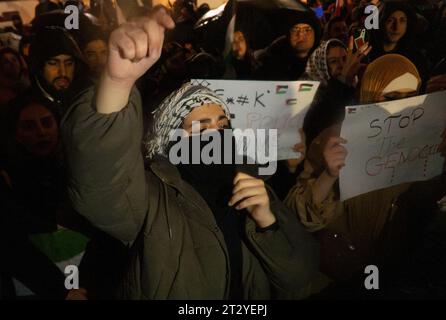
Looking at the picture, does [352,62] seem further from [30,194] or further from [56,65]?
[30,194]

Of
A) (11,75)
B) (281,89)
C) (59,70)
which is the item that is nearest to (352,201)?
(281,89)

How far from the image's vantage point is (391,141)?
229cm

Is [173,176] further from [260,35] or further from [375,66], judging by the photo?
[375,66]

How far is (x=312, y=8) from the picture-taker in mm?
2043

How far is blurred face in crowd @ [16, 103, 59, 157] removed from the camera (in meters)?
1.77

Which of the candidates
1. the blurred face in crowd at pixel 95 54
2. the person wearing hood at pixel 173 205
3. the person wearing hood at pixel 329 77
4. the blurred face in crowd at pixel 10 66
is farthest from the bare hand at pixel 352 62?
the blurred face in crowd at pixel 10 66

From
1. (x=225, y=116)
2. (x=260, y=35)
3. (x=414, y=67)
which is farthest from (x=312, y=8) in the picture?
(x=225, y=116)

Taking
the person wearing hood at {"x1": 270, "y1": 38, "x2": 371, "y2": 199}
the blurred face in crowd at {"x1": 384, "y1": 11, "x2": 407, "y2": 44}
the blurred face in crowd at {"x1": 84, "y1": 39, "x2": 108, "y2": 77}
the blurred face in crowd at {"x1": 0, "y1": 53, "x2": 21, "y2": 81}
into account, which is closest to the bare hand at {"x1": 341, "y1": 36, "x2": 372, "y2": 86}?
the person wearing hood at {"x1": 270, "y1": 38, "x2": 371, "y2": 199}

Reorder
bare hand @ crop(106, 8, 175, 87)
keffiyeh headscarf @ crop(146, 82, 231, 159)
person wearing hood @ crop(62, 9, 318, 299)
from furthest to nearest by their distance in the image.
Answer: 1. keffiyeh headscarf @ crop(146, 82, 231, 159)
2. person wearing hood @ crop(62, 9, 318, 299)
3. bare hand @ crop(106, 8, 175, 87)

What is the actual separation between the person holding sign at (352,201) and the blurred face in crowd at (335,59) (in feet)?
0.52

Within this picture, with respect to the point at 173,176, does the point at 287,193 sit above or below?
below

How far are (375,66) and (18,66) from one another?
1763mm

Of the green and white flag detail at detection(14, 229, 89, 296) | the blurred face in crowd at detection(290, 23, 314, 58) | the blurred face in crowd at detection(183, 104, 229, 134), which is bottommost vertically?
the green and white flag detail at detection(14, 229, 89, 296)

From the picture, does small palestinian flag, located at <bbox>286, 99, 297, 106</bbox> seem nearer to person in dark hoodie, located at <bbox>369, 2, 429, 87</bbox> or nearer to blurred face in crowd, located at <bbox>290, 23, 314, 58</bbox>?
blurred face in crowd, located at <bbox>290, 23, 314, 58</bbox>
